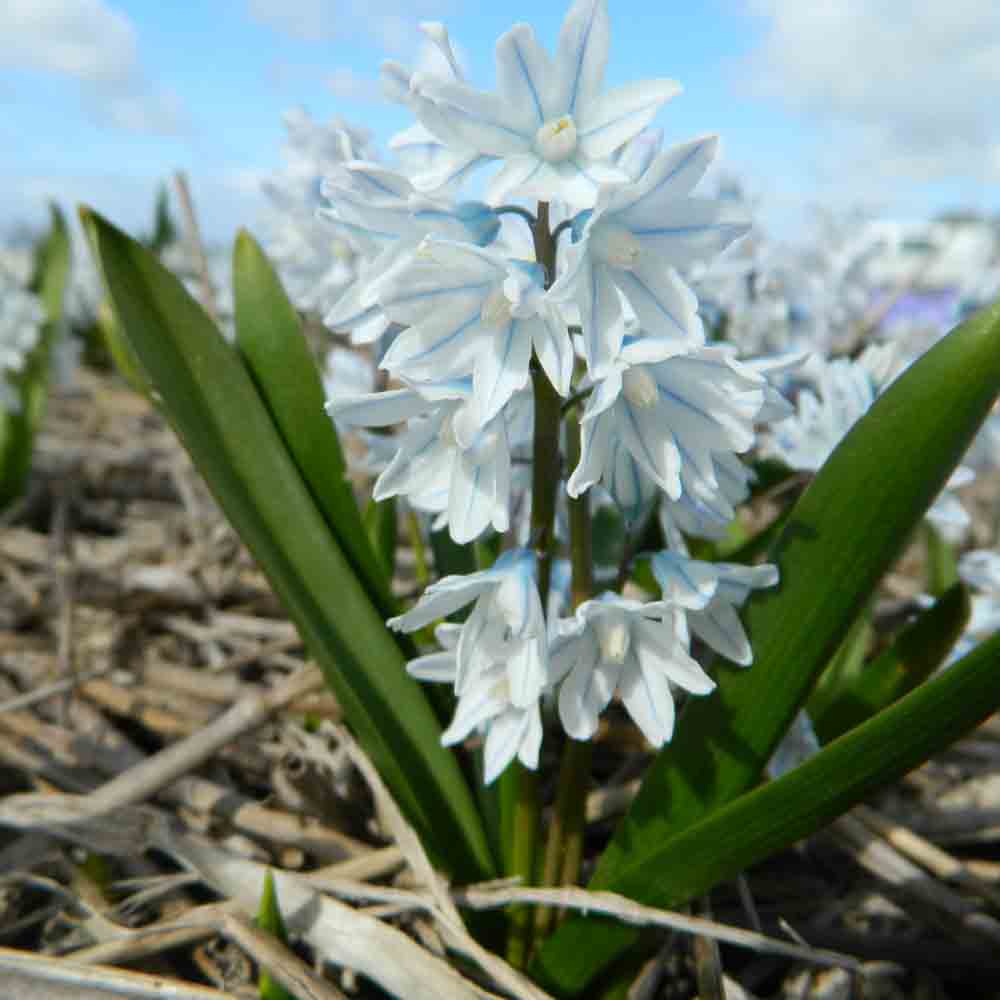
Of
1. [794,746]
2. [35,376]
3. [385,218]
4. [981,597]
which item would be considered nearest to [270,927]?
[794,746]

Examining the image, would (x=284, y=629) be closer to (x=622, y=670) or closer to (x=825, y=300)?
(x=622, y=670)

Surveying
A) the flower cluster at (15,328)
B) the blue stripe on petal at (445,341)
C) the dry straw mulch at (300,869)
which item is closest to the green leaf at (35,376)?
the flower cluster at (15,328)

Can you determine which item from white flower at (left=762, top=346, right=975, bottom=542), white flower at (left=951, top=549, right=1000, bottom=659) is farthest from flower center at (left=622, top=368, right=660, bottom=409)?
white flower at (left=951, top=549, right=1000, bottom=659)

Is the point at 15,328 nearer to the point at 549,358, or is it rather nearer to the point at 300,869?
the point at 300,869

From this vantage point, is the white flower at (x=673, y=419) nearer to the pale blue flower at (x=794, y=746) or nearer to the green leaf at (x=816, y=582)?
the green leaf at (x=816, y=582)

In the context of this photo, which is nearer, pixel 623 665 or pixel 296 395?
pixel 623 665

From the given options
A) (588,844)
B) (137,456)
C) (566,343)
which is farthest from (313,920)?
(137,456)
